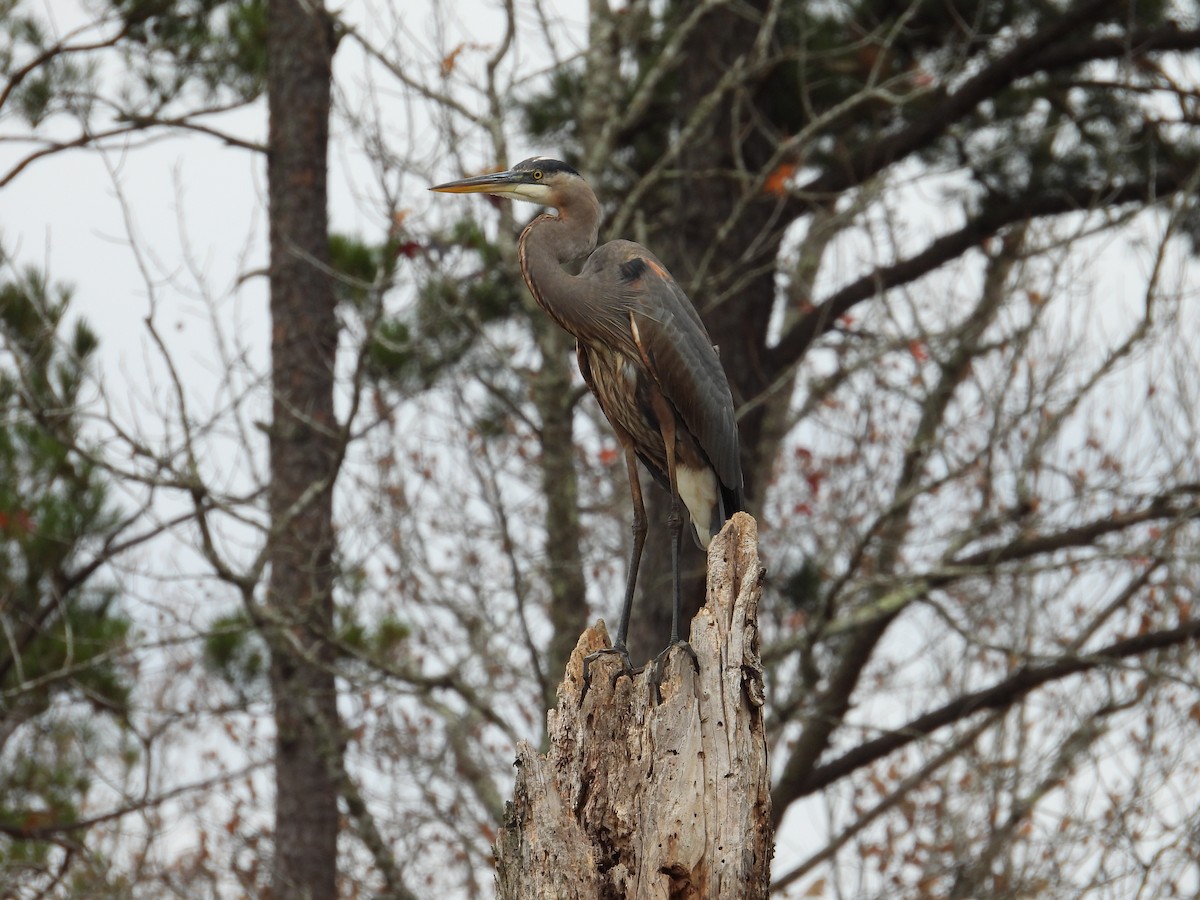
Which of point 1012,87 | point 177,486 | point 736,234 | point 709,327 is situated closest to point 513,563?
point 177,486

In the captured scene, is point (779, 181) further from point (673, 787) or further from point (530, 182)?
point (673, 787)

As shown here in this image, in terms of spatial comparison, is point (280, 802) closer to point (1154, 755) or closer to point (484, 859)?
point (484, 859)

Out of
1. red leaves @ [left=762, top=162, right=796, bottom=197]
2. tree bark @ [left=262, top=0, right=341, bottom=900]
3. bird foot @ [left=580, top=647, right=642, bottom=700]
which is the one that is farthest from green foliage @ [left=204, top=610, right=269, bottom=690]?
bird foot @ [left=580, top=647, right=642, bottom=700]

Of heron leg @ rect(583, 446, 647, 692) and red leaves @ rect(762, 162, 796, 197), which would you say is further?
red leaves @ rect(762, 162, 796, 197)

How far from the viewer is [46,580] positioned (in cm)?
851

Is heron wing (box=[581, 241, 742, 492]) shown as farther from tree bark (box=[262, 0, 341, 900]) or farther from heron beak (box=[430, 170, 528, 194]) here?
tree bark (box=[262, 0, 341, 900])

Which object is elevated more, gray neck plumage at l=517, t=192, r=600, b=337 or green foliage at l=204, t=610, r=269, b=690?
green foliage at l=204, t=610, r=269, b=690

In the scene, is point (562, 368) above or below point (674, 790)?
above

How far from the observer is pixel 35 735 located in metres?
8.76

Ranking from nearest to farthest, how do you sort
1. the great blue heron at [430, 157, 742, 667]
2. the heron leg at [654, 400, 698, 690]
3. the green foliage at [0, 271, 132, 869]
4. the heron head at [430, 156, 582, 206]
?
the heron leg at [654, 400, 698, 690]
the great blue heron at [430, 157, 742, 667]
the heron head at [430, 156, 582, 206]
the green foliage at [0, 271, 132, 869]

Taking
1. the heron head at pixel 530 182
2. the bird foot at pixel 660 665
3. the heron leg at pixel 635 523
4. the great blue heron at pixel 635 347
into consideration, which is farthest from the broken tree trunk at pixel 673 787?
the heron head at pixel 530 182

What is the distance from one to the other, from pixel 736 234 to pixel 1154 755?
4.21 m

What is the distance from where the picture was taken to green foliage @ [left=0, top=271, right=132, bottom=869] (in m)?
7.65

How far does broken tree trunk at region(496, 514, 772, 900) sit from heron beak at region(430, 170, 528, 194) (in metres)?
1.64
